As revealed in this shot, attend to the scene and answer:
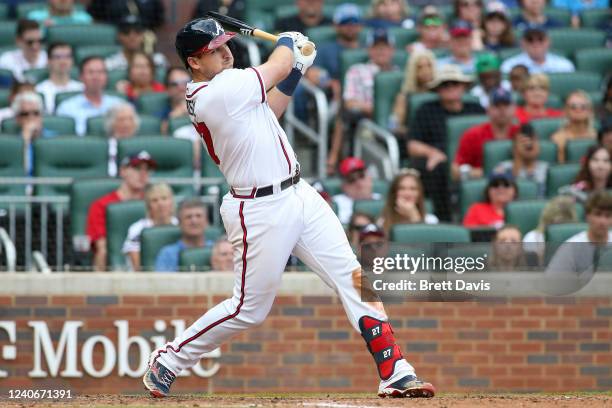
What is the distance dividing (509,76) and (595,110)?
83 cm

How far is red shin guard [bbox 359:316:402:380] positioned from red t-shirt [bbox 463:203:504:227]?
3603mm

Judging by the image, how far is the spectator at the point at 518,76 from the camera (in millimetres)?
11383

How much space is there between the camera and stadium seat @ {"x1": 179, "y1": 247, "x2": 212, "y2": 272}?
27.6ft

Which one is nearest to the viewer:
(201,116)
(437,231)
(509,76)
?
(201,116)

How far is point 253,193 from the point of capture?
19.0 ft

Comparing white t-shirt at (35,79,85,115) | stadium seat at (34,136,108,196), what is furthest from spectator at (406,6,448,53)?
stadium seat at (34,136,108,196)

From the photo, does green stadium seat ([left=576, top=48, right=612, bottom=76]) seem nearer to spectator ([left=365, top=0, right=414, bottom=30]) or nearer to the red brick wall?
spectator ([left=365, top=0, right=414, bottom=30])

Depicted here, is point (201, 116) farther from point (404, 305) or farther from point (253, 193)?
point (404, 305)

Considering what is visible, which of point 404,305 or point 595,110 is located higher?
point 595,110

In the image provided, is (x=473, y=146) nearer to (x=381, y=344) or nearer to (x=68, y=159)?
(x=68, y=159)

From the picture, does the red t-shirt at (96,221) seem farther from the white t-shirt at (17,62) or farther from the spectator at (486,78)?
the spectator at (486,78)

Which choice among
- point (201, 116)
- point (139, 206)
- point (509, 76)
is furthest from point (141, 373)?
point (509, 76)


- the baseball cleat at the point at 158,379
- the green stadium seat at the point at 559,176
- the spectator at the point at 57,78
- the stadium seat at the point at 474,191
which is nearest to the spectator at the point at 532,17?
the green stadium seat at the point at 559,176

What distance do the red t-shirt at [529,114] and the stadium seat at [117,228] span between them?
3.63 m
